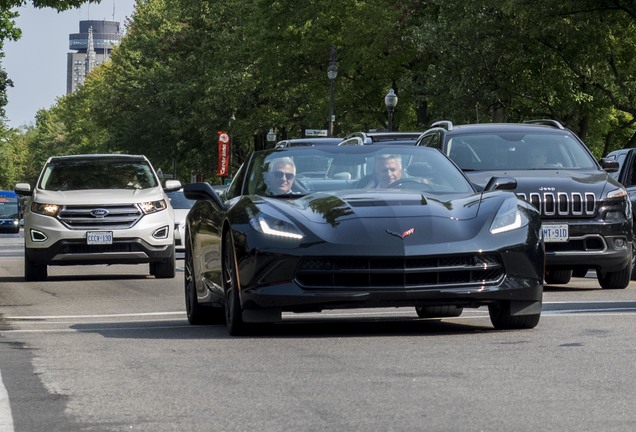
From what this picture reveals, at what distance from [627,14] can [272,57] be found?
98.6 ft

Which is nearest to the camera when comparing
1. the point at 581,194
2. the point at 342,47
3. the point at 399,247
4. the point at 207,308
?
the point at 399,247

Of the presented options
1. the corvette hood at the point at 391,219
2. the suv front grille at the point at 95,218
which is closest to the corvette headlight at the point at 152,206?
the suv front grille at the point at 95,218

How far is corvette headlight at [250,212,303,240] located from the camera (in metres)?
10.5

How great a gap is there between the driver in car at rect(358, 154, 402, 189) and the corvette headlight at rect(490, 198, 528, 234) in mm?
1014

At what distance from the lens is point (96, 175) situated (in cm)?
2256

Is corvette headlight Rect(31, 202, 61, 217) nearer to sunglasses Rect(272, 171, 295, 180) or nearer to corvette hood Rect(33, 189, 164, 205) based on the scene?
corvette hood Rect(33, 189, 164, 205)

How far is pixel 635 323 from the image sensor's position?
11133mm

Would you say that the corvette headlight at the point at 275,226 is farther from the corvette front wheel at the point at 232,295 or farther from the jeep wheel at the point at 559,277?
the jeep wheel at the point at 559,277

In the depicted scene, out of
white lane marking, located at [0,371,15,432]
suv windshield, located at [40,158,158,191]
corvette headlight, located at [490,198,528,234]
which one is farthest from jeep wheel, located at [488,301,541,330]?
suv windshield, located at [40,158,158,191]

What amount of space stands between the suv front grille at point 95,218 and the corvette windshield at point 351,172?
9783 mm

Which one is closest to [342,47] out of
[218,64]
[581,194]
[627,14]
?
[218,64]

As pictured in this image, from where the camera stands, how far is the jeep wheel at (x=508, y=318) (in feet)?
35.3

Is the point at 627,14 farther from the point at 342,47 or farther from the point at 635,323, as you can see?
the point at 635,323

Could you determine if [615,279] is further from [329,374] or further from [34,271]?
[329,374]
